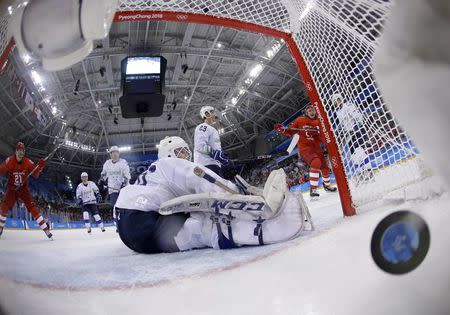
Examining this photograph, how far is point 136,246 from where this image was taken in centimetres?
81

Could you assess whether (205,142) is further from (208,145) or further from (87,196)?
(87,196)

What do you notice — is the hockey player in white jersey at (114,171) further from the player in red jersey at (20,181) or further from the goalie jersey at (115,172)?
the player in red jersey at (20,181)

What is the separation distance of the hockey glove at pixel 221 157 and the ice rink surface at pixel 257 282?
0.37m

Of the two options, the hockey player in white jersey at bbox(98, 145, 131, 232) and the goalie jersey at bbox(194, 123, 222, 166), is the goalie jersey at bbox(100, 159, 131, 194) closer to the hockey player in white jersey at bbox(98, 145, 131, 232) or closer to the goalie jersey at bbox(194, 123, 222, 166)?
the hockey player in white jersey at bbox(98, 145, 131, 232)

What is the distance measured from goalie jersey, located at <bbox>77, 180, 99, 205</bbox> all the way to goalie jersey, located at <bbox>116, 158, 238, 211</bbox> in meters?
0.28

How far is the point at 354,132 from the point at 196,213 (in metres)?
0.47

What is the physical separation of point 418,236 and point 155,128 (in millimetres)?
380

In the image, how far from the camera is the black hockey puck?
23 cm

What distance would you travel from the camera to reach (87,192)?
0.51m

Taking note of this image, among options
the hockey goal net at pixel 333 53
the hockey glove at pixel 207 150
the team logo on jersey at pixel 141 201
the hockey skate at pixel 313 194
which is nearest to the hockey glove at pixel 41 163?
the hockey goal net at pixel 333 53

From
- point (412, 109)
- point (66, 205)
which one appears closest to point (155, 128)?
point (66, 205)

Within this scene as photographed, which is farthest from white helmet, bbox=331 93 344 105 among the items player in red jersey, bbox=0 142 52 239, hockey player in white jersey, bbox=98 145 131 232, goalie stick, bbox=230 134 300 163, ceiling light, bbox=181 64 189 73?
player in red jersey, bbox=0 142 52 239

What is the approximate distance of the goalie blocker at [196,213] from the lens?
0.75 meters

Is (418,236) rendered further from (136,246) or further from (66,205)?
(136,246)
